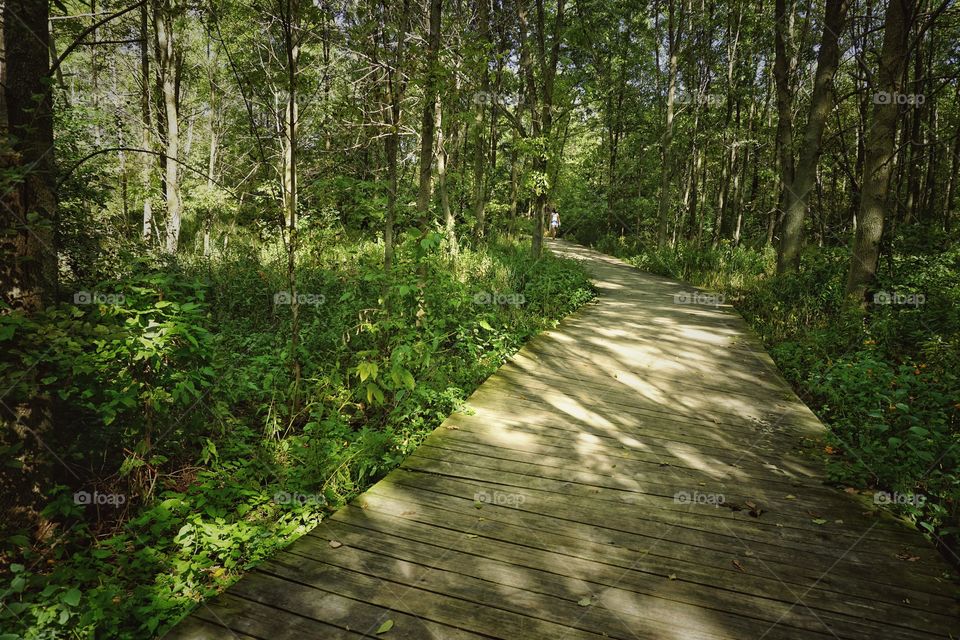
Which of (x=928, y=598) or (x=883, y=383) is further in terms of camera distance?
(x=883, y=383)

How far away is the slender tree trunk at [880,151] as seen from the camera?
6.27m

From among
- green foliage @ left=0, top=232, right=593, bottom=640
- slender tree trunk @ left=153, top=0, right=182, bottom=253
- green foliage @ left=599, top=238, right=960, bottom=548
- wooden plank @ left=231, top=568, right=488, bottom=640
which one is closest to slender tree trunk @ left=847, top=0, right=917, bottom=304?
green foliage @ left=599, top=238, right=960, bottom=548

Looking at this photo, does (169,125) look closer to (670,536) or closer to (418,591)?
(418,591)

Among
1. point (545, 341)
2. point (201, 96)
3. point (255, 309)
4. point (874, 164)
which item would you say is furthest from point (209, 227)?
point (874, 164)

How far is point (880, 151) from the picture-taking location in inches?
254

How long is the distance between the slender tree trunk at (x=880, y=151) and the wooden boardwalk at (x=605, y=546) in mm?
3475

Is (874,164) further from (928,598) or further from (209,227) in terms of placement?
(209,227)

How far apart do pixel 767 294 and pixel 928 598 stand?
823cm

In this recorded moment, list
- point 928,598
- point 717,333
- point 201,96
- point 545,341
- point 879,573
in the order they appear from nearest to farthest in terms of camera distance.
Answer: point 928,598 → point 879,573 → point 545,341 → point 717,333 → point 201,96

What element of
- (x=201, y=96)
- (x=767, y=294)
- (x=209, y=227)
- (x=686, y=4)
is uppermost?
(x=686, y=4)

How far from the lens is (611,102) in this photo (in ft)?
78.7

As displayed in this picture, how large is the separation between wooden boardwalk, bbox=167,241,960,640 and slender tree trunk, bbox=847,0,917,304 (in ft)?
11.4

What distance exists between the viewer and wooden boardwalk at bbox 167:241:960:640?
2.32 meters

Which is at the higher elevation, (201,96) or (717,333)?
(201,96)
